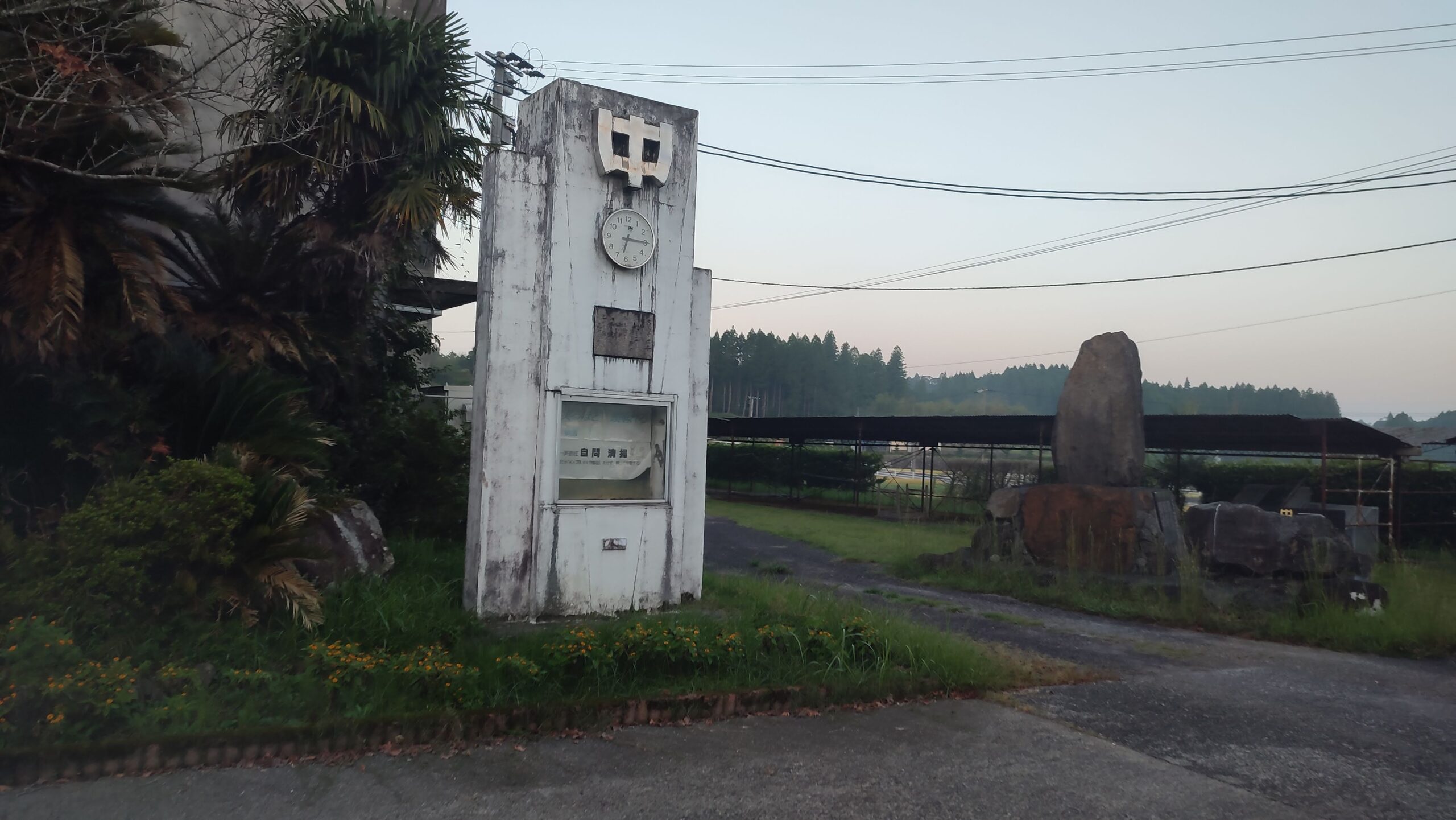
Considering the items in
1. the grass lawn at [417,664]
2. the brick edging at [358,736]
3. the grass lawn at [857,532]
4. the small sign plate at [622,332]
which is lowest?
the grass lawn at [857,532]

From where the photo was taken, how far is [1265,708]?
6.82 meters

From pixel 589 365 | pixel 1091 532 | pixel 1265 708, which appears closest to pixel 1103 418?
pixel 1091 532

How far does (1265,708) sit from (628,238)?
6.16m

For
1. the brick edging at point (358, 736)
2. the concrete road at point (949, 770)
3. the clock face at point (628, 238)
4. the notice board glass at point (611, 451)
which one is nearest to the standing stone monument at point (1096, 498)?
the concrete road at point (949, 770)

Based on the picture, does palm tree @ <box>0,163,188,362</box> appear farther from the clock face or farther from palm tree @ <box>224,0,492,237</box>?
the clock face

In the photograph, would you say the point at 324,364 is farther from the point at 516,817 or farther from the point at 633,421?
the point at 516,817

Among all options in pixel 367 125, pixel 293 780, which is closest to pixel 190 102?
pixel 367 125

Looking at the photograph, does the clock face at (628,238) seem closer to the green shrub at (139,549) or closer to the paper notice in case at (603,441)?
the paper notice in case at (603,441)

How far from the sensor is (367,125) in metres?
10.4

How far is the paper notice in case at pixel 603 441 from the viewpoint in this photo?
8594 millimetres

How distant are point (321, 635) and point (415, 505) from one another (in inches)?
185

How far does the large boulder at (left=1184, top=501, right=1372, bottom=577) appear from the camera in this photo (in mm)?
10820

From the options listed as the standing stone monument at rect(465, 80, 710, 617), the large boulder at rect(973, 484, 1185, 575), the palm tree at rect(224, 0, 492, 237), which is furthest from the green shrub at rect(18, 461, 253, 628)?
the large boulder at rect(973, 484, 1185, 575)

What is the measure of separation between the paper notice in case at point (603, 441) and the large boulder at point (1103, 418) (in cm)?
713
